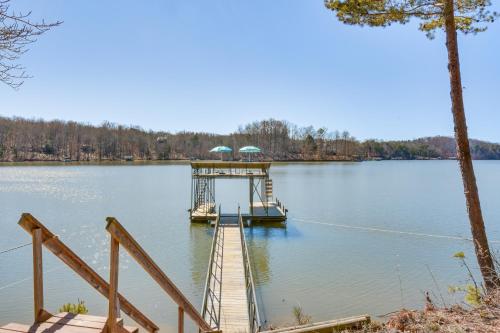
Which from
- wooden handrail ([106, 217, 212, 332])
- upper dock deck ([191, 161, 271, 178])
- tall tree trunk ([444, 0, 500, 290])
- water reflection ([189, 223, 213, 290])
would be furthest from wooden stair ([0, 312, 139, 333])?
upper dock deck ([191, 161, 271, 178])

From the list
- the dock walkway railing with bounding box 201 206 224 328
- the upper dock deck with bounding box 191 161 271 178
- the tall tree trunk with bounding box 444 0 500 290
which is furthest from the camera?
the upper dock deck with bounding box 191 161 271 178

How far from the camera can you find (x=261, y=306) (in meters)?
10.4

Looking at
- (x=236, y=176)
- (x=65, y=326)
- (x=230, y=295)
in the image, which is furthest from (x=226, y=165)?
(x=65, y=326)

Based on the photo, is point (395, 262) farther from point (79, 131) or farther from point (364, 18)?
point (79, 131)

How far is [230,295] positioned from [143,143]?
10894cm

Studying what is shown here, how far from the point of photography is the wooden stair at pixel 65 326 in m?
2.92

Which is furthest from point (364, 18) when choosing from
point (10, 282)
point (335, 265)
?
point (10, 282)

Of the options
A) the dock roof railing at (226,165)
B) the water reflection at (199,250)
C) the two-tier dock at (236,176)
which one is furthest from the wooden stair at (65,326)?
the dock roof railing at (226,165)

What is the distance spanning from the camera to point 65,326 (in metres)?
3.02

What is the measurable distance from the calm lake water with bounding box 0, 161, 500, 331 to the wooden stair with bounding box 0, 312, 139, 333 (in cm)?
626

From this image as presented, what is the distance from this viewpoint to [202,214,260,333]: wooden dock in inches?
315

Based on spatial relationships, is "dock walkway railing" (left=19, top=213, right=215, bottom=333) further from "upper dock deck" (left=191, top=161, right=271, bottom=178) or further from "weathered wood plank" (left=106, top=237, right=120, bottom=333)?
"upper dock deck" (left=191, top=161, right=271, bottom=178)

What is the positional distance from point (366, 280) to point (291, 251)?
4.40 m

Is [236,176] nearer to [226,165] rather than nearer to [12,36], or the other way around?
[226,165]
